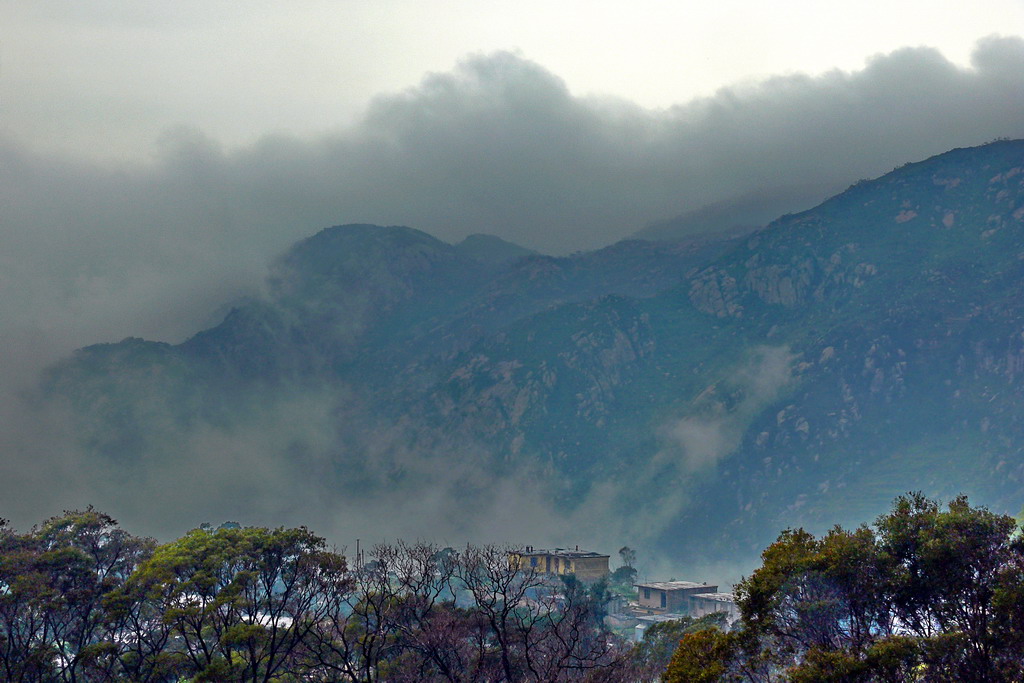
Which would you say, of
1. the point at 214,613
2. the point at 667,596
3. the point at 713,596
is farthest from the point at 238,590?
the point at 667,596

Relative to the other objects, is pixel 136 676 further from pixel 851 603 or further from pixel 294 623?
pixel 851 603

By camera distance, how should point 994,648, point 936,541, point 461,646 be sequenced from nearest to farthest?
point 994,648 < point 936,541 < point 461,646

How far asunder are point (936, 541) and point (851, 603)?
435 centimetres

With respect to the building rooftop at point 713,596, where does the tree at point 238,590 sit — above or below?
below

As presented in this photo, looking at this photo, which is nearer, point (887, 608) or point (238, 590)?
point (887, 608)

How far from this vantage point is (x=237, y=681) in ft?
179

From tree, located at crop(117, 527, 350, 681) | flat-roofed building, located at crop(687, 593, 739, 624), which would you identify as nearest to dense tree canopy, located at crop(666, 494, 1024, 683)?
tree, located at crop(117, 527, 350, 681)

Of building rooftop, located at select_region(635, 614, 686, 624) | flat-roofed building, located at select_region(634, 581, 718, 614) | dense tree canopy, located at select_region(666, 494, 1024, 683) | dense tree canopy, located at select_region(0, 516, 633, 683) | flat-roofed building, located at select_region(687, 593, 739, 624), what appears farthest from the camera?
flat-roofed building, located at select_region(634, 581, 718, 614)

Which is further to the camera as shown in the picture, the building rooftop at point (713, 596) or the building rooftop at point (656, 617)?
the building rooftop at point (713, 596)

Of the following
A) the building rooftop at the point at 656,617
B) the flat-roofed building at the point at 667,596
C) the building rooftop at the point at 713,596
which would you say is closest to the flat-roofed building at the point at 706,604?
the building rooftop at the point at 713,596

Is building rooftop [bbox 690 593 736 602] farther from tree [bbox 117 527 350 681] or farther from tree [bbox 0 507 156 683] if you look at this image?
tree [bbox 0 507 156 683]

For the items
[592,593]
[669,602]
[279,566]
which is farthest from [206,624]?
[669,602]

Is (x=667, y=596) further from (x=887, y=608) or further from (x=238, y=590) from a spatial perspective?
(x=887, y=608)

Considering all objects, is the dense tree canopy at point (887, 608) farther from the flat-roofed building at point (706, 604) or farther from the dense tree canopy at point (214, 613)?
the flat-roofed building at point (706, 604)
